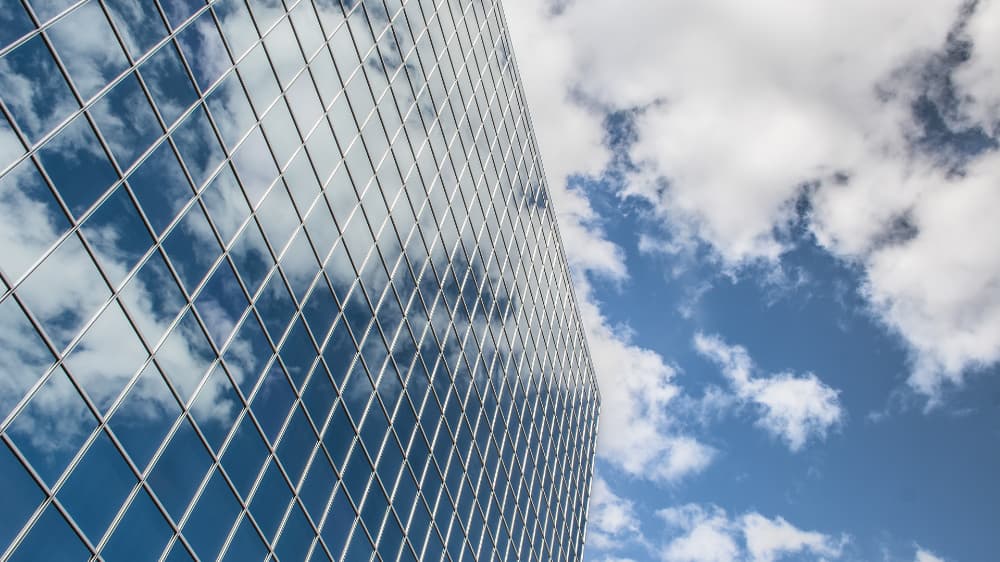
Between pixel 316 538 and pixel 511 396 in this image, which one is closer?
pixel 316 538

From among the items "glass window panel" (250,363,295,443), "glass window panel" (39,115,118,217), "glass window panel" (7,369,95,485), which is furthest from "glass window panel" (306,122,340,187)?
"glass window panel" (7,369,95,485)

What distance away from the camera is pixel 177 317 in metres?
20.0

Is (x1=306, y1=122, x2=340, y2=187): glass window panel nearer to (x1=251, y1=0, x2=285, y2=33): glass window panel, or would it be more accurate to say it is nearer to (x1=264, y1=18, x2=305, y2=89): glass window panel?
(x1=264, y1=18, x2=305, y2=89): glass window panel

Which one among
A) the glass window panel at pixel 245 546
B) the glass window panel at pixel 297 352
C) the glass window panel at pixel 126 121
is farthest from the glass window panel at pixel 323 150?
the glass window panel at pixel 245 546

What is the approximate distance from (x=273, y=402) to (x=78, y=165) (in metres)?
9.78

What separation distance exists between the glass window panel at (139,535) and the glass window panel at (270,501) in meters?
3.72

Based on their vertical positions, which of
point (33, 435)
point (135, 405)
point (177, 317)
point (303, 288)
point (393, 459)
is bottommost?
point (33, 435)

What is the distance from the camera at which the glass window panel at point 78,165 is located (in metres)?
16.4

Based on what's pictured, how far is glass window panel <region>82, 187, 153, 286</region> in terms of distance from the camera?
17.5 metres

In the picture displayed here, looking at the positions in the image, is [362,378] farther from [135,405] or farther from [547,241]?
[547,241]

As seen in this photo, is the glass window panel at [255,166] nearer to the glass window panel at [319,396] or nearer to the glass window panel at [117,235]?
the glass window panel at [117,235]

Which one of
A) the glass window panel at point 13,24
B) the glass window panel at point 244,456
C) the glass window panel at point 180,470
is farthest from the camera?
the glass window panel at point 244,456

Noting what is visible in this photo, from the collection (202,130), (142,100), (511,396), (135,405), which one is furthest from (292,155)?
(511,396)

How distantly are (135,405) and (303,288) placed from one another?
27.9 ft
